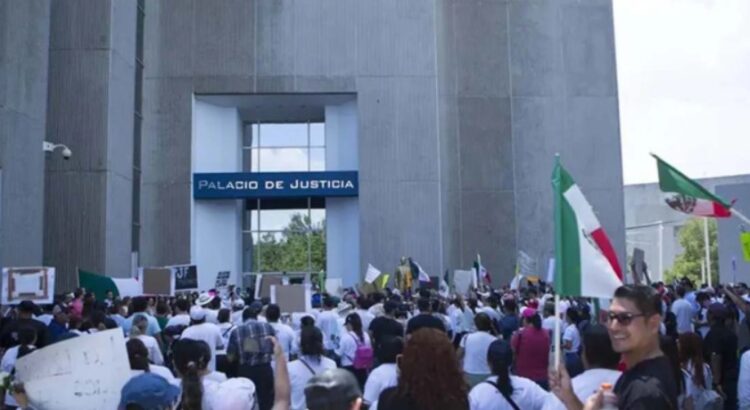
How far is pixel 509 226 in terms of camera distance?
35.9 metres

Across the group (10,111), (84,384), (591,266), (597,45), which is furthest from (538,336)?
(597,45)

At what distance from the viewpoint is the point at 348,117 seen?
3450 cm

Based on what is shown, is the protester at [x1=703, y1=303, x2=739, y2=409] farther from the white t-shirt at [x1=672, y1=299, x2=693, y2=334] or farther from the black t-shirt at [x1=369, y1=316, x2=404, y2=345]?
the white t-shirt at [x1=672, y1=299, x2=693, y2=334]

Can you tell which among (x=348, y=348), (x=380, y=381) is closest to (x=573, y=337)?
(x=348, y=348)

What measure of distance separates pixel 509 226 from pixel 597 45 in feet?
30.4

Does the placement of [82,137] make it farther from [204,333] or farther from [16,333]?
[16,333]

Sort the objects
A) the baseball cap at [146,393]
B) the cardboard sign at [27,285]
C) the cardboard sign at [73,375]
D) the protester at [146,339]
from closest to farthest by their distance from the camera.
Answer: the baseball cap at [146,393], the cardboard sign at [73,375], the protester at [146,339], the cardboard sign at [27,285]

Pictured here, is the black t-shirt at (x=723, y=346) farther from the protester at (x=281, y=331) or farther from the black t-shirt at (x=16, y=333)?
the black t-shirt at (x=16, y=333)

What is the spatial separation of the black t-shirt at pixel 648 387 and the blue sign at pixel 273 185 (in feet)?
95.9

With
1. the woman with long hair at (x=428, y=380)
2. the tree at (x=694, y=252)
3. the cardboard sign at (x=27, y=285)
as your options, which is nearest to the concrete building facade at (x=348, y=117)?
the cardboard sign at (x=27, y=285)

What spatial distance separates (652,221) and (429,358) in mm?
82973

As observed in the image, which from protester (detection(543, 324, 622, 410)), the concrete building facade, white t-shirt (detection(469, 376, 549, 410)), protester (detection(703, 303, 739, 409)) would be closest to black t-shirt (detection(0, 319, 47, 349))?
white t-shirt (detection(469, 376, 549, 410))

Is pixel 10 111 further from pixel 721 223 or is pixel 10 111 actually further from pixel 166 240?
pixel 721 223

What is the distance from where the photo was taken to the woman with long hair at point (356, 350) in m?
10.6
